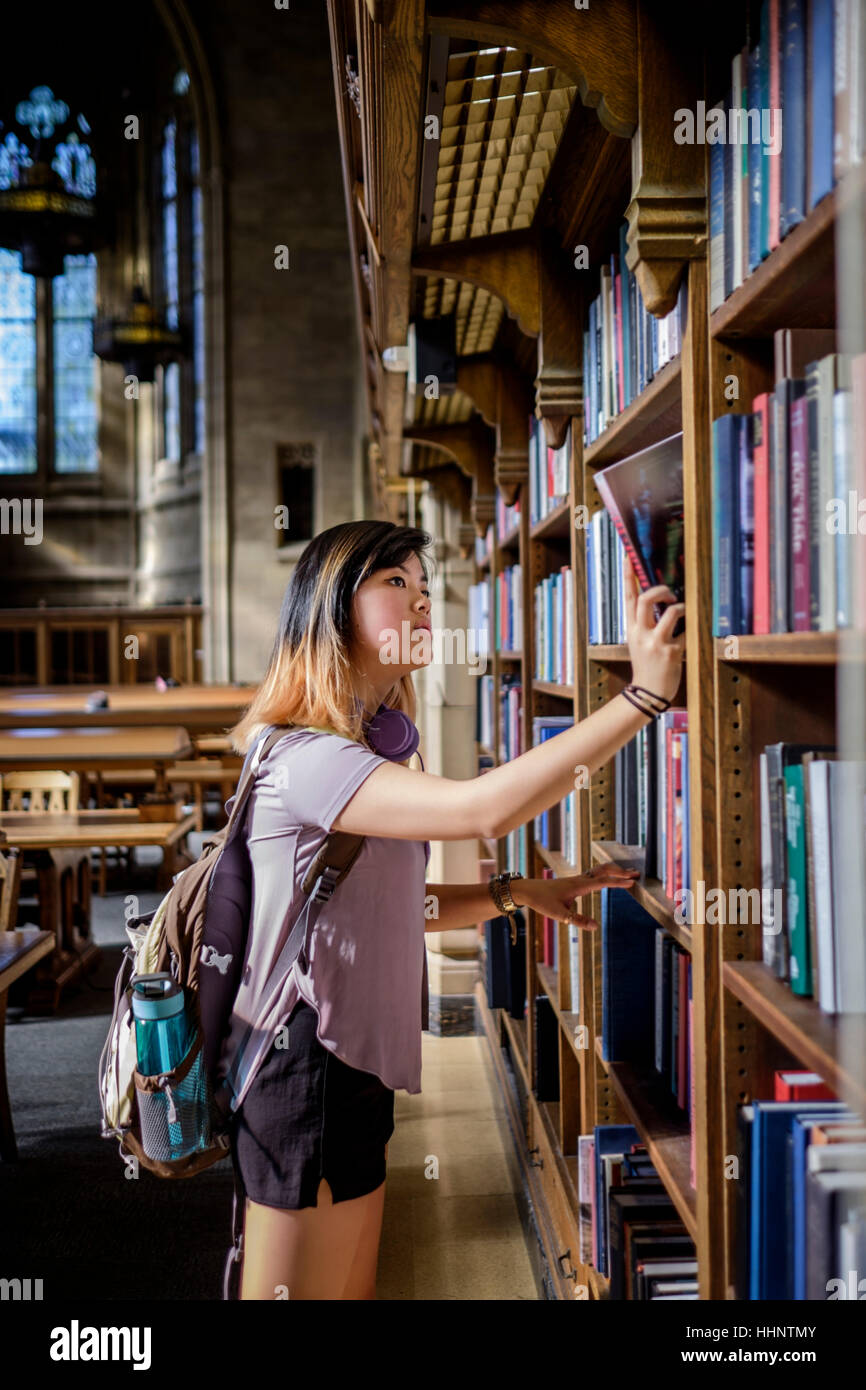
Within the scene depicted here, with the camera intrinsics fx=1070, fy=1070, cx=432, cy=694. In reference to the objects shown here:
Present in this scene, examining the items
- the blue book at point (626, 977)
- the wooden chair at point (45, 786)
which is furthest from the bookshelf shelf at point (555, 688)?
the wooden chair at point (45, 786)

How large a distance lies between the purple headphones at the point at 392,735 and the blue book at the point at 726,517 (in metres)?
0.52

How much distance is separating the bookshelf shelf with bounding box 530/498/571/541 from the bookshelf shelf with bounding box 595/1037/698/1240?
119cm

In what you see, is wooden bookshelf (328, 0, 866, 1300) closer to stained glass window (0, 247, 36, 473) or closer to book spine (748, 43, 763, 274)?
book spine (748, 43, 763, 274)

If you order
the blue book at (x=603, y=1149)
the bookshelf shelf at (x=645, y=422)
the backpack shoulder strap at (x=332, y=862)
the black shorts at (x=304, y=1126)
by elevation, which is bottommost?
the blue book at (x=603, y=1149)

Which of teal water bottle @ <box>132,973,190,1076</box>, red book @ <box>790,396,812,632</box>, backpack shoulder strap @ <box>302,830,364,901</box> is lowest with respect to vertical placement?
teal water bottle @ <box>132,973,190,1076</box>

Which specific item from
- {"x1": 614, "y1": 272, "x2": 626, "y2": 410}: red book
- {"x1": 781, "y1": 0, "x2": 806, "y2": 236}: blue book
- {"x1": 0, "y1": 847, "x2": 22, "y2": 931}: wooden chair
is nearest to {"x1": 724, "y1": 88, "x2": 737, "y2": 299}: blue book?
{"x1": 781, "y1": 0, "x2": 806, "y2": 236}: blue book

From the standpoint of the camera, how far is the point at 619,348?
184cm

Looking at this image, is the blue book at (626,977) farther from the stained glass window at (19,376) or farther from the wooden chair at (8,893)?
the stained glass window at (19,376)

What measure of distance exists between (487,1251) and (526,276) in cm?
229

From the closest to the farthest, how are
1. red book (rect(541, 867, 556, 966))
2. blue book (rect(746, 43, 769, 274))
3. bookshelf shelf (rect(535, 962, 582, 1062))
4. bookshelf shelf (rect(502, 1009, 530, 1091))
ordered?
blue book (rect(746, 43, 769, 274))
bookshelf shelf (rect(535, 962, 582, 1062))
red book (rect(541, 867, 556, 966))
bookshelf shelf (rect(502, 1009, 530, 1091))

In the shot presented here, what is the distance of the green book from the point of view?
102cm

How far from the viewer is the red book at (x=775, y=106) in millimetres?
1018
